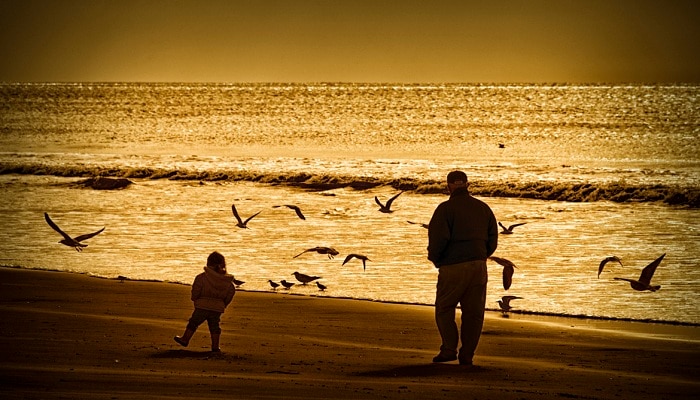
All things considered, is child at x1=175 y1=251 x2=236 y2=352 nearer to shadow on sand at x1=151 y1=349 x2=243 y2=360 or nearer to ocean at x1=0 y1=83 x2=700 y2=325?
shadow on sand at x1=151 y1=349 x2=243 y2=360

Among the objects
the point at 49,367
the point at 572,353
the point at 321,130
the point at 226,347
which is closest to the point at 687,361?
the point at 572,353

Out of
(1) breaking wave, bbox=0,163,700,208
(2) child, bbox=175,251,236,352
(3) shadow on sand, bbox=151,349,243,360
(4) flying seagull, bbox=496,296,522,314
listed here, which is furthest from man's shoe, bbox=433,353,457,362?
(1) breaking wave, bbox=0,163,700,208

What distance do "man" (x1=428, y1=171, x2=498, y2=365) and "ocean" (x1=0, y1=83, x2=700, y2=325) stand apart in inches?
146

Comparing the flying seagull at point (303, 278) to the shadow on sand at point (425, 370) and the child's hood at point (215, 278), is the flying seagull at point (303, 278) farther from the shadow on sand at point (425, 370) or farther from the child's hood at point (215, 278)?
the shadow on sand at point (425, 370)

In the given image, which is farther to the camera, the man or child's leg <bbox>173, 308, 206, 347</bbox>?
child's leg <bbox>173, 308, 206, 347</bbox>

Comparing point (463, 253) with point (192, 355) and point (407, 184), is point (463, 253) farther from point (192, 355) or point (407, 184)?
point (407, 184)

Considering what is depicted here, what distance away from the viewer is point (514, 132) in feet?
246

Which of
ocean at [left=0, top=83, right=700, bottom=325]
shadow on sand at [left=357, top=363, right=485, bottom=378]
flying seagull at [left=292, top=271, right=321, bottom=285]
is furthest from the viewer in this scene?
ocean at [left=0, top=83, right=700, bottom=325]

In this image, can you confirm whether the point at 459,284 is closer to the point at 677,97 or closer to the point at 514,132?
the point at 514,132

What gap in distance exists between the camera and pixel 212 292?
8.54 metres

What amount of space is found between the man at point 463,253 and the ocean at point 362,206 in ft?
12.1

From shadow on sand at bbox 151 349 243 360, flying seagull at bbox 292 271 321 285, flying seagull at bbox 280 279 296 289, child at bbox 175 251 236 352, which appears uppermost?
child at bbox 175 251 236 352

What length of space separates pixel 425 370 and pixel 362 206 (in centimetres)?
1666

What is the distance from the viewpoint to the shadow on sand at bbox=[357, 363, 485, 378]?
803 cm
